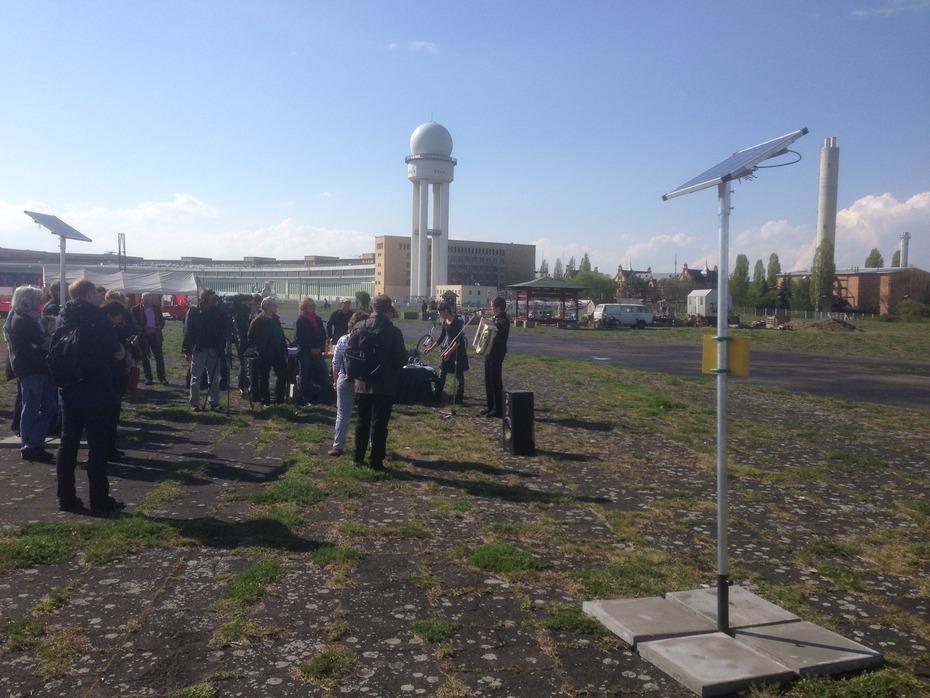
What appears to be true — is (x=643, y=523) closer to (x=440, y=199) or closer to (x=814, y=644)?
(x=814, y=644)

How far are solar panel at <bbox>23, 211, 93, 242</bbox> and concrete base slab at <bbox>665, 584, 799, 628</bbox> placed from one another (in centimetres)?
983

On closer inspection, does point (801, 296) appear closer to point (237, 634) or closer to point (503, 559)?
point (503, 559)

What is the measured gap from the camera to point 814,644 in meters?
4.12

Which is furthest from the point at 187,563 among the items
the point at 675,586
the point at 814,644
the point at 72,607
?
the point at 814,644

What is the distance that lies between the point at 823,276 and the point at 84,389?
9404 centimetres

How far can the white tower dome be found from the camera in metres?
107

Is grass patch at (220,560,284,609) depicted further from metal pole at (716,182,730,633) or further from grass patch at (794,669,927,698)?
grass patch at (794,669,927,698)

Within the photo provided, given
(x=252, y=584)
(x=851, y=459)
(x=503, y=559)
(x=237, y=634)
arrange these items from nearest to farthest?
1. (x=237, y=634)
2. (x=252, y=584)
3. (x=503, y=559)
4. (x=851, y=459)

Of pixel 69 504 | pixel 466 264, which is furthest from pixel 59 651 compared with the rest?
pixel 466 264

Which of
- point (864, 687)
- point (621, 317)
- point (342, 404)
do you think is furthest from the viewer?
point (621, 317)

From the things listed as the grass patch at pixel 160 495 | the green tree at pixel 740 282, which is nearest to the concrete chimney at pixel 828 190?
the green tree at pixel 740 282

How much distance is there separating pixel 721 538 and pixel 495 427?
279 inches

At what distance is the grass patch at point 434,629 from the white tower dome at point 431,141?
350ft

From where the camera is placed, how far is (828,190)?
94.3 metres
